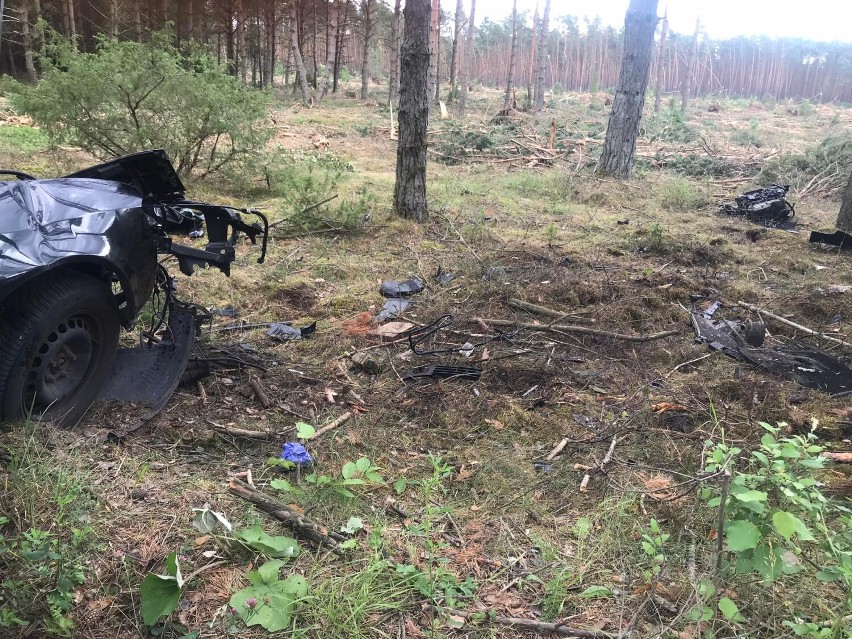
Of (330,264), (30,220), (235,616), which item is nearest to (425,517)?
(235,616)

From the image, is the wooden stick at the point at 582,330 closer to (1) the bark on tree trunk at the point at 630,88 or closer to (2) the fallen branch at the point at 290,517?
(2) the fallen branch at the point at 290,517

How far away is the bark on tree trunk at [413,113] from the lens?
808 centimetres

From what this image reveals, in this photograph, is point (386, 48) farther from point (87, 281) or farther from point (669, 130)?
point (87, 281)

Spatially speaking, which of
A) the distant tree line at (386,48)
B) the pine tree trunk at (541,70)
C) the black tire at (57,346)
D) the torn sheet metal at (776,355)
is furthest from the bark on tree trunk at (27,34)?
the torn sheet metal at (776,355)

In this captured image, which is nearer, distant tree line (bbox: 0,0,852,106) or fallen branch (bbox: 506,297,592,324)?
fallen branch (bbox: 506,297,592,324)

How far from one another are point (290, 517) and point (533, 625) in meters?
1.08

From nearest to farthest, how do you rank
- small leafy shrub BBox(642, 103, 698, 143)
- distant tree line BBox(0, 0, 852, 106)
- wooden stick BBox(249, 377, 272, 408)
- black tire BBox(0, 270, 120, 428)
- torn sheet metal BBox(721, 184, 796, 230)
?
→ black tire BBox(0, 270, 120, 428), wooden stick BBox(249, 377, 272, 408), torn sheet metal BBox(721, 184, 796, 230), small leafy shrub BBox(642, 103, 698, 143), distant tree line BBox(0, 0, 852, 106)

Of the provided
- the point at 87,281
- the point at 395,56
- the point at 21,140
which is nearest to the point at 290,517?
the point at 87,281

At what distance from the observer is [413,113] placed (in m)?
8.30

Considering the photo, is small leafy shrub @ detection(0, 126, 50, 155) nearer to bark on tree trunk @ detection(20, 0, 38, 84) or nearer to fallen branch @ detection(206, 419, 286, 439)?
bark on tree trunk @ detection(20, 0, 38, 84)

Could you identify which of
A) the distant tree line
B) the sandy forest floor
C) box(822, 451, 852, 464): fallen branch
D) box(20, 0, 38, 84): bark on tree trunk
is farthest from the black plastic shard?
box(20, 0, 38, 84): bark on tree trunk

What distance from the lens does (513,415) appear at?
3.72 meters

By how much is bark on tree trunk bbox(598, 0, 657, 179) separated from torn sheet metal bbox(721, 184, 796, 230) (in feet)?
10.1

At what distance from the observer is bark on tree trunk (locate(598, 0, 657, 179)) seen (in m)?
12.1
